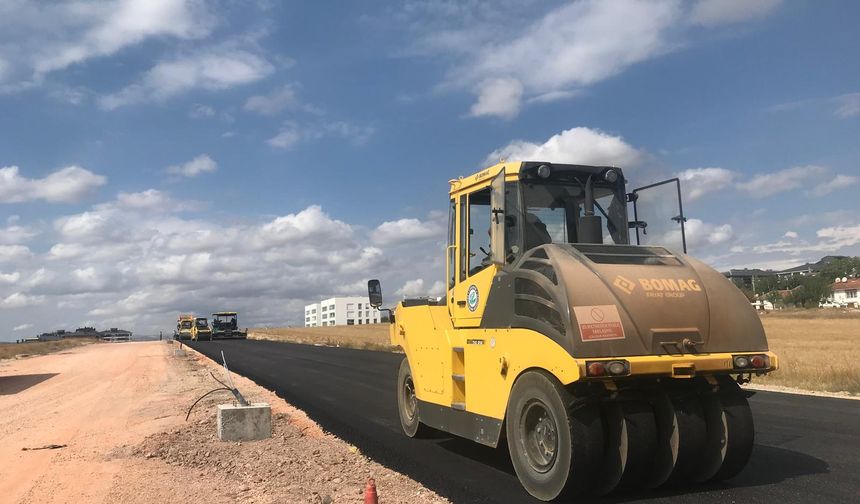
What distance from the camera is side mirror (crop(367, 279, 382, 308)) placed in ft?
30.7

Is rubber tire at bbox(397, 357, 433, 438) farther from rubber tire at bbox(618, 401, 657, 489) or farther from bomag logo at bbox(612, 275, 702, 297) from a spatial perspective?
bomag logo at bbox(612, 275, 702, 297)

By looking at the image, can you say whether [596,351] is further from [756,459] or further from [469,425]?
[756,459]

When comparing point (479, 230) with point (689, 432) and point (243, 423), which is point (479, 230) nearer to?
point (689, 432)

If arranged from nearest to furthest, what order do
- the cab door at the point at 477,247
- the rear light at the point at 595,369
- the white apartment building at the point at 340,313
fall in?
1. the rear light at the point at 595,369
2. the cab door at the point at 477,247
3. the white apartment building at the point at 340,313

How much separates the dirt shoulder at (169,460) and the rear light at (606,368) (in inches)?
76.6

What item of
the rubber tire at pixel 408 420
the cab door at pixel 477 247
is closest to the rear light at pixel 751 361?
the cab door at pixel 477 247

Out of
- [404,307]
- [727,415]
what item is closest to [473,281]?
[404,307]

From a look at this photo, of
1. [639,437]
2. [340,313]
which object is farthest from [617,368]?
[340,313]

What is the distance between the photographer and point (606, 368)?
202 inches

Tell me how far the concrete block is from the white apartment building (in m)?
110

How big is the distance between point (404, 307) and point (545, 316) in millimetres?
3924

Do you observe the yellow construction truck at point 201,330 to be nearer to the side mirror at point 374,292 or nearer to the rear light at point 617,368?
the side mirror at point 374,292

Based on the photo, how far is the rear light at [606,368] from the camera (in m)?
5.11

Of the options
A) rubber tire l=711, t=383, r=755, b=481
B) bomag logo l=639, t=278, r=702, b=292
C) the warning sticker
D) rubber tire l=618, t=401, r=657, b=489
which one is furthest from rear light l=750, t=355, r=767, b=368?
the warning sticker
